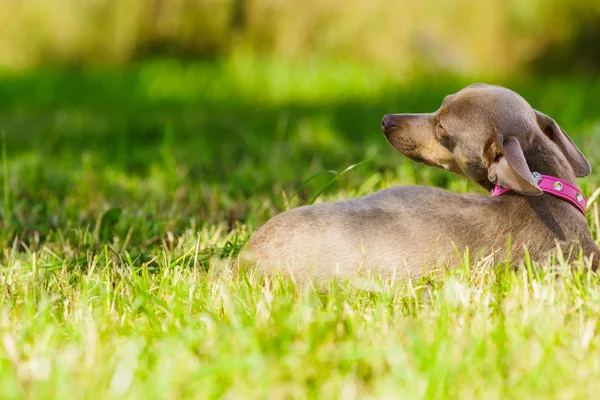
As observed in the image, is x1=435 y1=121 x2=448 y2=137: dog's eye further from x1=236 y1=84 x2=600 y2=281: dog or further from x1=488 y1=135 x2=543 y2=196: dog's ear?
x1=488 y1=135 x2=543 y2=196: dog's ear

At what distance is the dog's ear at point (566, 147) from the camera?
110 inches

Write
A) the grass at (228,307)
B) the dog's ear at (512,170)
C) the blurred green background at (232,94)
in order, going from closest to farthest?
the grass at (228,307), the dog's ear at (512,170), the blurred green background at (232,94)

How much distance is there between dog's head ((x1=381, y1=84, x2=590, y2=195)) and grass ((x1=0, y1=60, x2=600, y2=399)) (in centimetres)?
34

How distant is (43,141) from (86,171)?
1815mm

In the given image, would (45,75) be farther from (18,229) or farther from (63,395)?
(63,395)

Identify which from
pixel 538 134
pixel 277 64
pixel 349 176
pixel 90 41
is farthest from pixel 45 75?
pixel 538 134

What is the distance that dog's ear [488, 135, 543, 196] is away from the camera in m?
2.30

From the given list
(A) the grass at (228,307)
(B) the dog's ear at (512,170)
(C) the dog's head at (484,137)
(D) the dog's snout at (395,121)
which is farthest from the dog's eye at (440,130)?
(A) the grass at (228,307)

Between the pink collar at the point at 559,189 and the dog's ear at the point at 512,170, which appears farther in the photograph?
the pink collar at the point at 559,189

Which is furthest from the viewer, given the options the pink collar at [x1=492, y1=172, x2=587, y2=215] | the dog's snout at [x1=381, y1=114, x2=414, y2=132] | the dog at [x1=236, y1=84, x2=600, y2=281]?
the dog's snout at [x1=381, y1=114, x2=414, y2=132]

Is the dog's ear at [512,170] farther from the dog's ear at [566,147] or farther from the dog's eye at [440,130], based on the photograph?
the dog's ear at [566,147]

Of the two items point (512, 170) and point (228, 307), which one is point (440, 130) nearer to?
point (512, 170)

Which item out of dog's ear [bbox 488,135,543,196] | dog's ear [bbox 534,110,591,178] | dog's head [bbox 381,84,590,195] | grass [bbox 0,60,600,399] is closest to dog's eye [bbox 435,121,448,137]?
dog's head [bbox 381,84,590,195]

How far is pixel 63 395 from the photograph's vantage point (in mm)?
1604
